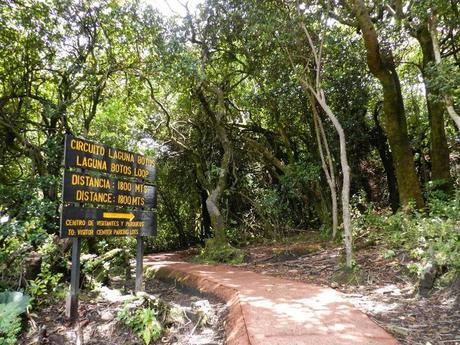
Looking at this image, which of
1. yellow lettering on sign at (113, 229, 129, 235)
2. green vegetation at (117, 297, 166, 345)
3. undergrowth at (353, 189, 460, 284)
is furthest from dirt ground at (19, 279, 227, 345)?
undergrowth at (353, 189, 460, 284)

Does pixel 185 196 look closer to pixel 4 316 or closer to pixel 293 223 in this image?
pixel 293 223

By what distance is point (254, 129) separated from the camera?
12883mm

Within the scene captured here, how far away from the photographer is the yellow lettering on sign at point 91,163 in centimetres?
481

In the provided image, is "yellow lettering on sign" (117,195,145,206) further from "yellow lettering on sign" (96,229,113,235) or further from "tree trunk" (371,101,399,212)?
"tree trunk" (371,101,399,212)

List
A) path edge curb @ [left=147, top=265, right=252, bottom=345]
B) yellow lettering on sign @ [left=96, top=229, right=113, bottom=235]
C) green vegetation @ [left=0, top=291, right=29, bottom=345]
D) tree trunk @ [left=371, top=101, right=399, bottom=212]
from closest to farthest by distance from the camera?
green vegetation @ [left=0, top=291, right=29, bottom=345]
path edge curb @ [left=147, top=265, right=252, bottom=345]
yellow lettering on sign @ [left=96, top=229, right=113, bottom=235]
tree trunk @ [left=371, top=101, right=399, bottom=212]

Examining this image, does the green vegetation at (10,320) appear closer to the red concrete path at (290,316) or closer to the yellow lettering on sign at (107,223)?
the yellow lettering on sign at (107,223)

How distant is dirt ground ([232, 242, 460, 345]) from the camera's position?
3703 millimetres

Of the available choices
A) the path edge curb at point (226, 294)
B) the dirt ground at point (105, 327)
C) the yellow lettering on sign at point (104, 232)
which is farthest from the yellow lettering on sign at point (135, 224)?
the path edge curb at point (226, 294)

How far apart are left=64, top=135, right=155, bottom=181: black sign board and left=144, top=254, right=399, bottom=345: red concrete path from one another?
2.20 meters

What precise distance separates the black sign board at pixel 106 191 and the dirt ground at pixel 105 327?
143 centimetres

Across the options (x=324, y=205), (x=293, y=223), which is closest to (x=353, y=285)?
(x=324, y=205)

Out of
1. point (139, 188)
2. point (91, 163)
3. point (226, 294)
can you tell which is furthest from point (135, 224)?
point (226, 294)

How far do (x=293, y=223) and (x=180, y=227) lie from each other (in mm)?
5359

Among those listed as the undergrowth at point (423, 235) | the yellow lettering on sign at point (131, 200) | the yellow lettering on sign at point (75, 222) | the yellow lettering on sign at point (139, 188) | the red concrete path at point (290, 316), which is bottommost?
the red concrete path at point (290, 316)
